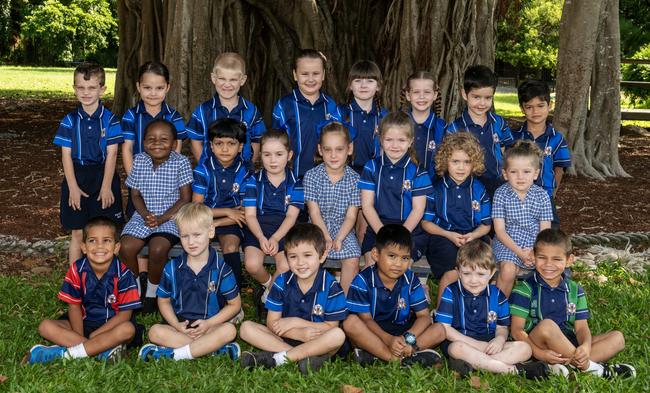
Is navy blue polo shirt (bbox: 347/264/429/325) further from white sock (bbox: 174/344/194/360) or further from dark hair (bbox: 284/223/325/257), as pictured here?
white sock (bbox: 174/344/194/360)

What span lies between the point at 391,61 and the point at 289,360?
4830 mm

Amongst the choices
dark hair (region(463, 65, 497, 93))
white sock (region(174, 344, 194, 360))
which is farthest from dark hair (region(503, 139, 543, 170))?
white sock (region(174, 344, 194, 360))

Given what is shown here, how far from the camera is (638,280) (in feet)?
19.3

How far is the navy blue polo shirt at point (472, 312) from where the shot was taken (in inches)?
169

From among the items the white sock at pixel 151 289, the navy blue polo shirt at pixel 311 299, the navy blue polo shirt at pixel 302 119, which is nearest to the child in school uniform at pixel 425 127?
the navy blue polo shirt at pixel 302 119

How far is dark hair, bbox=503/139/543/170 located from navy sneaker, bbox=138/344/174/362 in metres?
2.34

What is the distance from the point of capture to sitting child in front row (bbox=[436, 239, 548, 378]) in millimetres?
4125

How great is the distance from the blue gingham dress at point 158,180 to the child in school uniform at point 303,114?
0.82m

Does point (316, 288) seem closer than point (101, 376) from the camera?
No

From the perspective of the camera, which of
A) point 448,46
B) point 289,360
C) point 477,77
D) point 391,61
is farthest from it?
point 391,61

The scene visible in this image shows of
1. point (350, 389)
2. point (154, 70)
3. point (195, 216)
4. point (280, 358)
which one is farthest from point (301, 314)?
point (154, 70)

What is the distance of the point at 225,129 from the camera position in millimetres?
5141

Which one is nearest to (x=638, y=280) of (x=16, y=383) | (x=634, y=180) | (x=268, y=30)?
(x=634, y=180)

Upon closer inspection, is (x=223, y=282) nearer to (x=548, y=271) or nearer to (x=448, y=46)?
(x=548, y=271)
